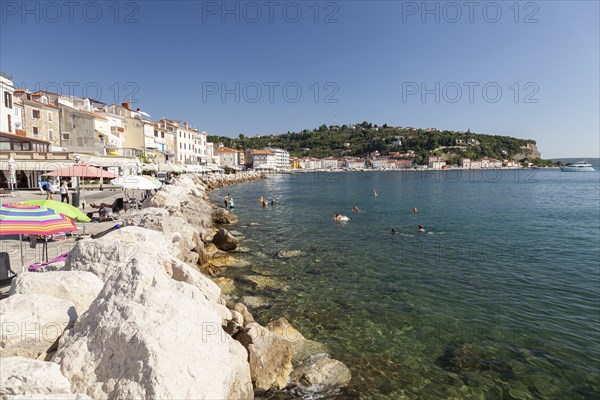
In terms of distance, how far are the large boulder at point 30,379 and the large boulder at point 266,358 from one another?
3286 mm

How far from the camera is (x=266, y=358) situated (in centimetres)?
703

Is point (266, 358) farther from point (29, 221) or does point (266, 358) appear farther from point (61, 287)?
point (29, 221)

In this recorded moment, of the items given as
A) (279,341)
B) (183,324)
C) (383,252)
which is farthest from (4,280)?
(383,252)

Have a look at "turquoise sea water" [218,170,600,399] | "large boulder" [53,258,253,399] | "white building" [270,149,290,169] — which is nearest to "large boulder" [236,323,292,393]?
"turquoise sea water" [218,170,600,399]

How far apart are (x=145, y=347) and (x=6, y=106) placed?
1710 inches

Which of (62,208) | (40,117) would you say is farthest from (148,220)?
(40,117)

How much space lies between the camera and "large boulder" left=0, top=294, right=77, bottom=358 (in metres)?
5.02

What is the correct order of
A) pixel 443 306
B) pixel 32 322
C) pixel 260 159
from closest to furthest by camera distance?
1. pixel 32 322
2. pixel 443 306
3. pixel 260 159

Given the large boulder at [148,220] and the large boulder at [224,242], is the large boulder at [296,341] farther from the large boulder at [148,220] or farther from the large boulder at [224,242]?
the large boulder at [224,242]

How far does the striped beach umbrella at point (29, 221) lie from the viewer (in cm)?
706

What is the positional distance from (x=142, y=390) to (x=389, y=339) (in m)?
6.78

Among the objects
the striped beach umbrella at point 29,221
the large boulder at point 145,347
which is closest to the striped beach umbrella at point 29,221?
the striped beach umbrella at point 29,221

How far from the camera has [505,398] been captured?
7199mm

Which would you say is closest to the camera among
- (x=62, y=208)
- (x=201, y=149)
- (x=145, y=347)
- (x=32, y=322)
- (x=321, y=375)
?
(x=145, y=347)
